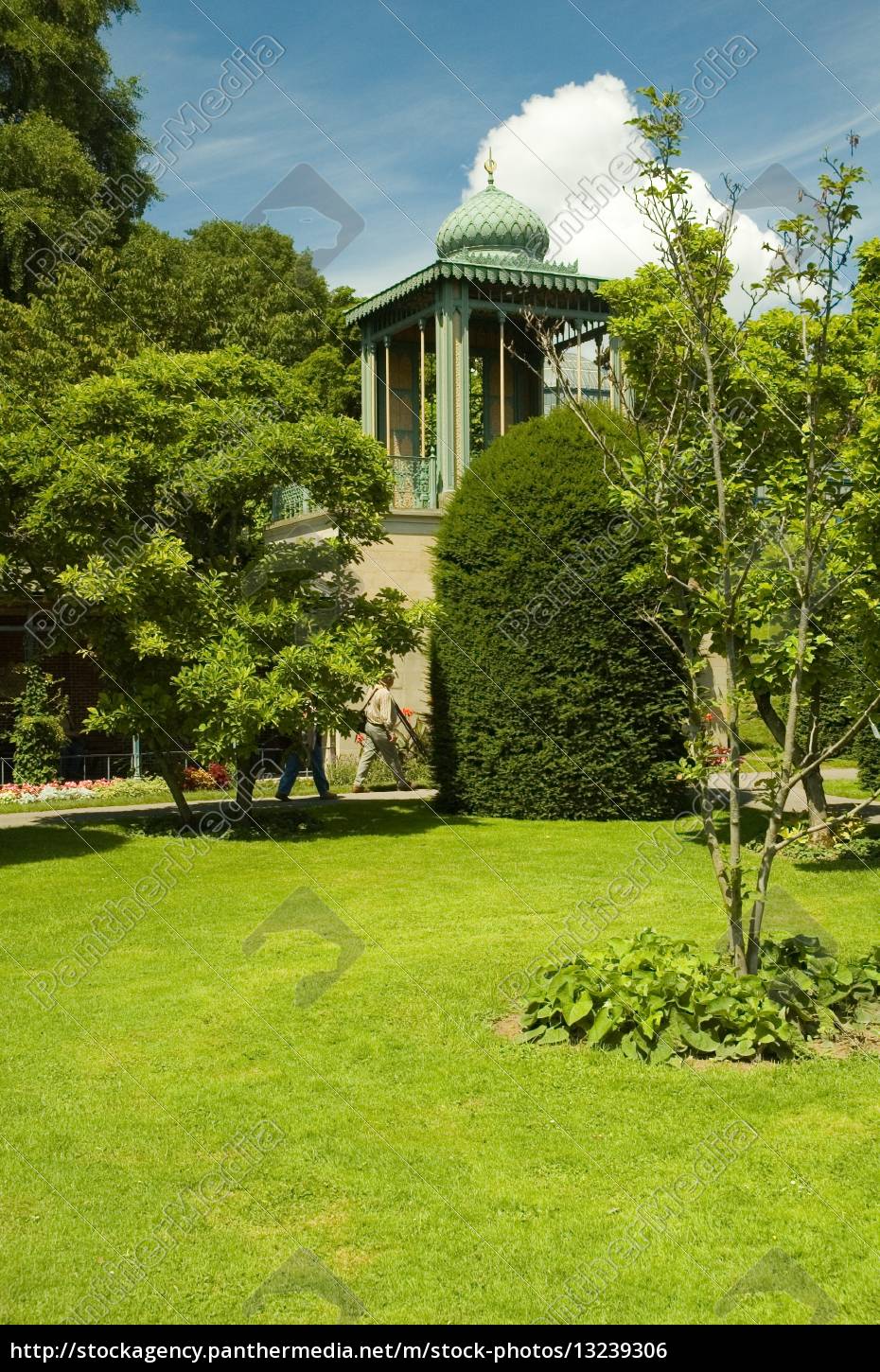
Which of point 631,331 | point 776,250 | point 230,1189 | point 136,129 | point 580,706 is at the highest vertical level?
point 136,129

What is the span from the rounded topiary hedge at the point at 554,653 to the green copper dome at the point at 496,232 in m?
10.0

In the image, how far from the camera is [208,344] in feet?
107

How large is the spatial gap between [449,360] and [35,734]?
33.2ft

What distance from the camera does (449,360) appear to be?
2408 centimetres

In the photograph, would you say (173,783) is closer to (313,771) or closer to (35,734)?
(313,771)

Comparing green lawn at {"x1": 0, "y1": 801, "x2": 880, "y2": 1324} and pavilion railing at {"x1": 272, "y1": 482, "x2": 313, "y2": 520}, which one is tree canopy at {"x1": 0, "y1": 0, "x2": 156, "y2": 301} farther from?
green lawn at {"x1": 0, "y1": 801, "x2": 880, "y2": 1324}

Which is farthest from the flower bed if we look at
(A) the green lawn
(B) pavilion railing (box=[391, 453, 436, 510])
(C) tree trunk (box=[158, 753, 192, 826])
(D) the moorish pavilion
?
(A) the green lawn

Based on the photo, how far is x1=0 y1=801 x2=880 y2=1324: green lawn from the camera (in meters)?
4.39

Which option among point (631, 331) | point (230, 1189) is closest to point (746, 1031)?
point (230, 1189)

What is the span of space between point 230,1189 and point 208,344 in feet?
98.1

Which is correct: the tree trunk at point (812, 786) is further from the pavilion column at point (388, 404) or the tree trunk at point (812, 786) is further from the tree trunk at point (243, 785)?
the pavilion column at point (388, 404)

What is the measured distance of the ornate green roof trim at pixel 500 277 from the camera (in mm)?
23625

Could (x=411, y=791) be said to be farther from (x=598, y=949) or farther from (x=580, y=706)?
(x=598, y=949)

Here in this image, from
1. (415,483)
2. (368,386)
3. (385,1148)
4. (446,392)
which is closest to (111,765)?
(415,483)
